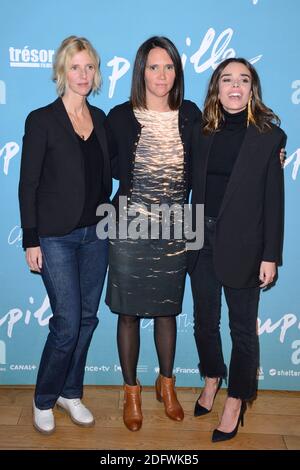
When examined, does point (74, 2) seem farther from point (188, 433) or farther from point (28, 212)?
point (188, 433)

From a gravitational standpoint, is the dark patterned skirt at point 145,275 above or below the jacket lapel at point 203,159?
below

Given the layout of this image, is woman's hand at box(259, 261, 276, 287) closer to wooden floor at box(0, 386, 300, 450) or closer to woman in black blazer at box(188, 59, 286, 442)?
woman in black blazer at box(188, 59, 286, 442)

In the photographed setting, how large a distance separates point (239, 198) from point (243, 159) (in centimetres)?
16

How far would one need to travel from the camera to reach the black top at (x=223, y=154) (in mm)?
2072

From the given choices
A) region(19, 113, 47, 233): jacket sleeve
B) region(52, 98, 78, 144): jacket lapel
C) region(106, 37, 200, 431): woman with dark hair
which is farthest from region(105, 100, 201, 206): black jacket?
region(19, 113, 47, 233): jacket sleeve

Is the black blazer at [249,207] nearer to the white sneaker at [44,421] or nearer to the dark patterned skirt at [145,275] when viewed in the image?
the dark patterned skirt at [145,275]

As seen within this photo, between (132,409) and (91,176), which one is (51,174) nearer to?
(91,176)

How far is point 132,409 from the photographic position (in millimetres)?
2402

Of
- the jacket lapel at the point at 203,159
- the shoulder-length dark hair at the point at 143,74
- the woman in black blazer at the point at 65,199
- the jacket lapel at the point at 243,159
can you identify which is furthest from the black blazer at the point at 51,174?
the jacket lapel at the point at 243,159

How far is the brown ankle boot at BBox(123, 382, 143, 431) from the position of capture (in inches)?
93.1

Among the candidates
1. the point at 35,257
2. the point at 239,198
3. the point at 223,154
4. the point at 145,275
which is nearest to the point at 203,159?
the point at 223,154

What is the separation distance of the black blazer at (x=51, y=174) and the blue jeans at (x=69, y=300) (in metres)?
0.09

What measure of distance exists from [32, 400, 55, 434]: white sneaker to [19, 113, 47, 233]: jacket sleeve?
0.91 meters

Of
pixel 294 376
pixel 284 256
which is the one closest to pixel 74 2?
pixel 284 256
